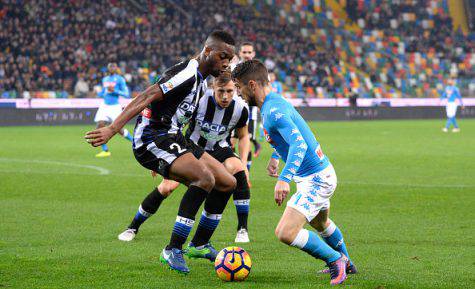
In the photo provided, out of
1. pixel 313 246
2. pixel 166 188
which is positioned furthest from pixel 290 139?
pixel 166 188

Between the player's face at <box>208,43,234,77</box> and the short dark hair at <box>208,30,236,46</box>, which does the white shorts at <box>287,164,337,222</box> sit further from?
the short dark hair at <box>208,30,236,46</box>

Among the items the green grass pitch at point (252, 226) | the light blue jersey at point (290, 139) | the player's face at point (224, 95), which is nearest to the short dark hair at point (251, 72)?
the light blue jersey at point (290, 139)

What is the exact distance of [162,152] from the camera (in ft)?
23.8

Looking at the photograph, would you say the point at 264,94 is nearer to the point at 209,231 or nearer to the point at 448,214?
the point at 209,231

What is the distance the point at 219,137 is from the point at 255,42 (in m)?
37.9

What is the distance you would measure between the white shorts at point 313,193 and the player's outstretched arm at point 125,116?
Result: 1385 millimetres

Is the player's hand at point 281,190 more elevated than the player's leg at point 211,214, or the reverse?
the player's hand at point 281,190

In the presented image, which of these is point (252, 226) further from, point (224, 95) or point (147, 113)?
point (147, 113)

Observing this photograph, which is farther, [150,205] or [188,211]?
[150,205]

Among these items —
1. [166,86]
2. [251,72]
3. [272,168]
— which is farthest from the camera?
[272,168]

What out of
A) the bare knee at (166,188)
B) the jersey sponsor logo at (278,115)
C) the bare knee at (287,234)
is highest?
the jersey sponsor logo at (278,115)

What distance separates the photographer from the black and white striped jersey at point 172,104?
273 inches

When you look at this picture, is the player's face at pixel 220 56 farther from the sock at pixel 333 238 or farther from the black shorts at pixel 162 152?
the sock at pixel 333 238

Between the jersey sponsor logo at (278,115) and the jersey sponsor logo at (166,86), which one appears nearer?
the jersey sponsor logo at (278,115)
